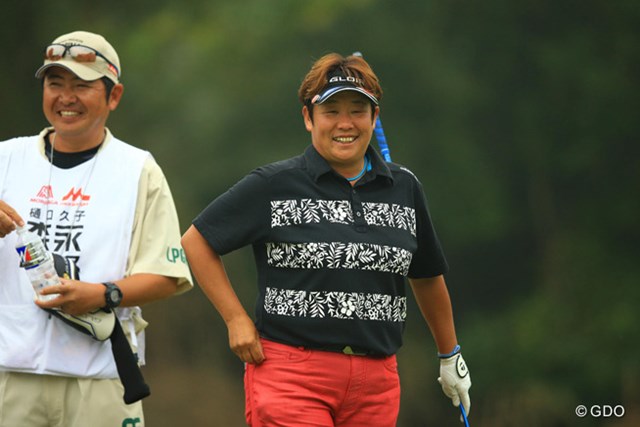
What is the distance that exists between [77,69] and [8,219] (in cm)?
55

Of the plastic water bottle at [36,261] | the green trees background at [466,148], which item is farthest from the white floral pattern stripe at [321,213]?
the green trees background at [466,148]

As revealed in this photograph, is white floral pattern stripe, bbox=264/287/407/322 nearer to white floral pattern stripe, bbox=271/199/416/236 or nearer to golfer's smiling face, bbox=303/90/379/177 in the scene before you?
white floral pattern stripe, bbox=271/199/416/236

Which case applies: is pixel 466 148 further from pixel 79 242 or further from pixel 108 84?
pixel 79 242

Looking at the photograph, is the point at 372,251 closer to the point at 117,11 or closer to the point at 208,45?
the point at 208,45

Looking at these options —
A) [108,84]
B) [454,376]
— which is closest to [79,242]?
[108,84]

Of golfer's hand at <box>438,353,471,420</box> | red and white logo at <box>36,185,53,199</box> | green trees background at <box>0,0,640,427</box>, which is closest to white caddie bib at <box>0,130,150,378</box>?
red and white logo at <box>36,185,53,199</box>

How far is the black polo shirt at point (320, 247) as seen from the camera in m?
2.86

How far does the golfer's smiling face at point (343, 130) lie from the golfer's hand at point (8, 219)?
94cm

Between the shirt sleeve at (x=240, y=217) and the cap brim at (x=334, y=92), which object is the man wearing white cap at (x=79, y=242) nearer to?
the shirt sleeve at (x=240, y=217)

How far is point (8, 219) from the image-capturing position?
10.2ft

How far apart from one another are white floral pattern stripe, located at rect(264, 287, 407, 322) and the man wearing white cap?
567mm

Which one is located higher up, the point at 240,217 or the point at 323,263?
the point at 240,217

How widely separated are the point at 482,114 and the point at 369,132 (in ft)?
6.81

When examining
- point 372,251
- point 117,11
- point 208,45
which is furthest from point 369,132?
point 117,11
